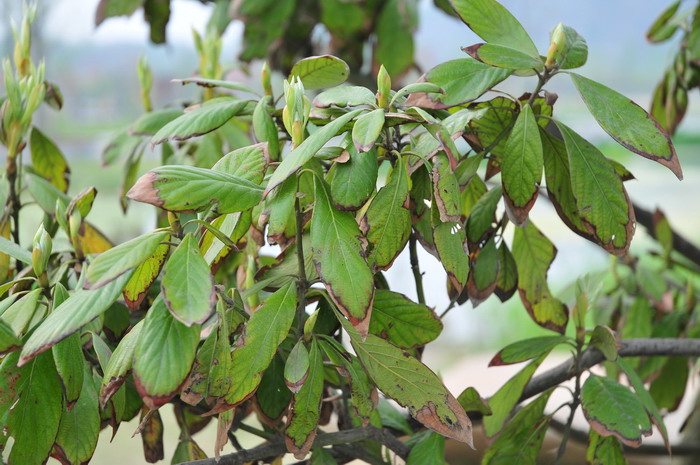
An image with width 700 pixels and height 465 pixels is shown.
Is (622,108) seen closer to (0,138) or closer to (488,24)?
(488,24)

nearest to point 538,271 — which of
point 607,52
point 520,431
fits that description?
point 520,431

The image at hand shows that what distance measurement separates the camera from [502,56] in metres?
0.39

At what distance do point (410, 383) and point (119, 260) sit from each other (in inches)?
5.9

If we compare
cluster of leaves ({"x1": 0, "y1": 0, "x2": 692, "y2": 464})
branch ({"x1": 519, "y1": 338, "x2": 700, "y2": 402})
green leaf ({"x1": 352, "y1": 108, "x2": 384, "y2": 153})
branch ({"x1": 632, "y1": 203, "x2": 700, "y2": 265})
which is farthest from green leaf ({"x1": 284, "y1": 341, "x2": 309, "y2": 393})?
branch ({"x1": 632, "y1": 203, "x2": 700, "y2": 265})

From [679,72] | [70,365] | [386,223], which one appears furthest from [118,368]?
[679,72]

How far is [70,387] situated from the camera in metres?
0.34

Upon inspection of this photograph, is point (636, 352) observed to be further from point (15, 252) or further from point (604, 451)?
point (15, 252)

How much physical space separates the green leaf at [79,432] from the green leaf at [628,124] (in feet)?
0.95

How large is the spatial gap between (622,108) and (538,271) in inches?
5.4

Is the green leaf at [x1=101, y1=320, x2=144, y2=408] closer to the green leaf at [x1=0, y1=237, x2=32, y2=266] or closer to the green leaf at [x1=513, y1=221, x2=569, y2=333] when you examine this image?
the green leaf at [x1=0, y1=237, x2=32, y2=266]

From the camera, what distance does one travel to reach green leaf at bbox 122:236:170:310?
1.18 ft

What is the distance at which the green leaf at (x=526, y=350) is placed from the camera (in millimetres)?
481

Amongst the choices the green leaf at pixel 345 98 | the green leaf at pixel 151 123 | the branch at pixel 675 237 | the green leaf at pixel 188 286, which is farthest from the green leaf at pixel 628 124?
the branch at pixel 675 237

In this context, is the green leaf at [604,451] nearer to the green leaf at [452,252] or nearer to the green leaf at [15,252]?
the green leaf at [452,252]
